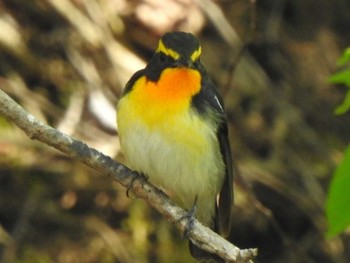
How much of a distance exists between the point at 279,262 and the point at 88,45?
2.46 meters

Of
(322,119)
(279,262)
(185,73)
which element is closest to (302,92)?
(322,119)

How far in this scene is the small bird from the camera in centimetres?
467

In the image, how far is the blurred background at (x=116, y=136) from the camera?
7.38m

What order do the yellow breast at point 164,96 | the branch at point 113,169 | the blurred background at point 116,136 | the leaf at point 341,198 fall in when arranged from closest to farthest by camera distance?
the leaf at point 341,198, the branch at point 113,169, the yellow breast at point 164,96, the blurred background at point 116,136

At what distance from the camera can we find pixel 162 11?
7516 millimetres

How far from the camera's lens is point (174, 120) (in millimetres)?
4637

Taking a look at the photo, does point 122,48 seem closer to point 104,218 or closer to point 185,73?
point 104,218

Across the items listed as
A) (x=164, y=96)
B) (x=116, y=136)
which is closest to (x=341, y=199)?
(x=164, y=96)

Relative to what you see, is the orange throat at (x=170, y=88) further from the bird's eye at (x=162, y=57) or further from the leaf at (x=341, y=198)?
the leaf at (x=341, y=198)

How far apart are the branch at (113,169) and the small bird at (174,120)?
269mm

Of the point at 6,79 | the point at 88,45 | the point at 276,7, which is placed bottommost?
the point at 6,79

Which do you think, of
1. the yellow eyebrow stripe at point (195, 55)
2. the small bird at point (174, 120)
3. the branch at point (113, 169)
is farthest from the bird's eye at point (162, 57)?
the branch at point (113, 169)

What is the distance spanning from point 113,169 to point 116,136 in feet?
9.93

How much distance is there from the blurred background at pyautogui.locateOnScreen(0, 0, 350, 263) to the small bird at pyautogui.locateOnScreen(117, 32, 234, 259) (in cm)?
221
